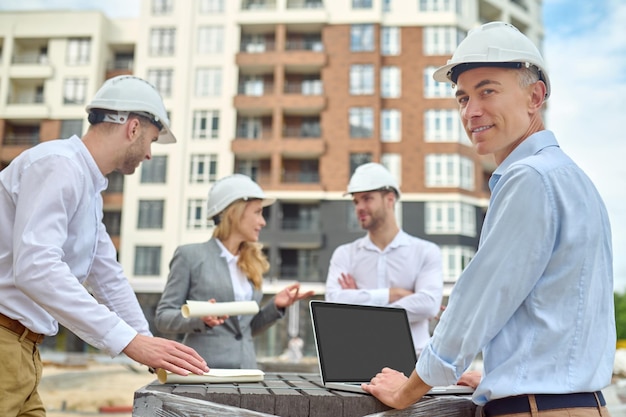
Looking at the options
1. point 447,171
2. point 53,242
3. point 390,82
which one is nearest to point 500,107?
point 53,242

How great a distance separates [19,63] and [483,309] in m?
30.5

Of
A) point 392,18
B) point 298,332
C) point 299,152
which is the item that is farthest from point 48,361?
point 392,18

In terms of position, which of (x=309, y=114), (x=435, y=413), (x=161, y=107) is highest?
(x=309, y=114)

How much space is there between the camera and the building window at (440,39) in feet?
86.4

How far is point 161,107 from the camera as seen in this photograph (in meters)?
2.45

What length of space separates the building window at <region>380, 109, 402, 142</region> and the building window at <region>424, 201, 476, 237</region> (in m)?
3.05

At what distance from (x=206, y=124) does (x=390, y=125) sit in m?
7.54

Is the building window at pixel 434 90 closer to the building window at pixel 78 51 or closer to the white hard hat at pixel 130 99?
the building window at pixel 78 51

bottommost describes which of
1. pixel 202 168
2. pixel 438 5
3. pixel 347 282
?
pixel 347 282

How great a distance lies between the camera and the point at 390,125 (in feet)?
85.0

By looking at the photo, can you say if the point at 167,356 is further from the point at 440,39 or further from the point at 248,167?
the point at 440,39

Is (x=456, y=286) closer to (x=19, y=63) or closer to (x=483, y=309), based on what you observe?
(x=483, y=309)

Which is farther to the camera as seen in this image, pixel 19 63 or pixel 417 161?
pixel 19 63

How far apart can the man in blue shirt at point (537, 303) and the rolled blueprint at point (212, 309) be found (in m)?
0.85
